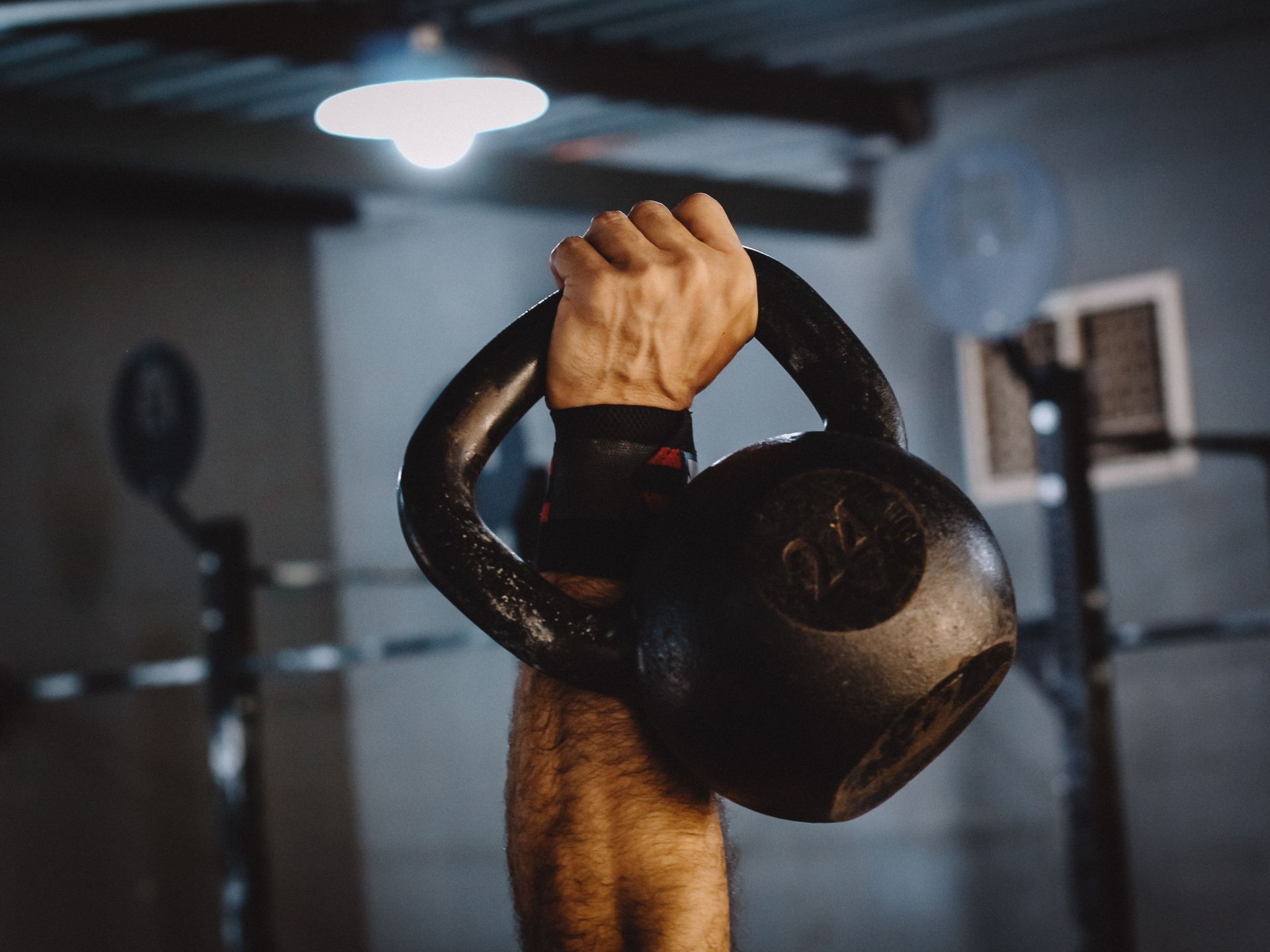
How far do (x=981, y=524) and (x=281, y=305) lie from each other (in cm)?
650

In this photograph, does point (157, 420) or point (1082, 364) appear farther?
point (1082, 364)

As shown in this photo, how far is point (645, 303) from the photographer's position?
547mm

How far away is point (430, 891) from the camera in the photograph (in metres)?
6.61

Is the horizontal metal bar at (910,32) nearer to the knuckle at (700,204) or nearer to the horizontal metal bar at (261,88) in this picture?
the horizontal metal bar at (261,88)

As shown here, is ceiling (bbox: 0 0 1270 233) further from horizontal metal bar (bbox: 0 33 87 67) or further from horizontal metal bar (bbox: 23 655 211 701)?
horizontal metal bar (bbox: 23 655 211 701)

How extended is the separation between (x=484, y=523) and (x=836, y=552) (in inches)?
5.2

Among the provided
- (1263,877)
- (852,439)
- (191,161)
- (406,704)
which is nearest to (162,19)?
(191,161)

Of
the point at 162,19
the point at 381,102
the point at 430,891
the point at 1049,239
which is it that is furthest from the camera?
the point at 430,891

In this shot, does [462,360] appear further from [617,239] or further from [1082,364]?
[617,239]

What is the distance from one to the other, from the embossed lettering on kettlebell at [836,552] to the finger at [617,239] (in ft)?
0.36

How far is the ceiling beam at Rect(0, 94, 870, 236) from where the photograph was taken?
460 centimetres

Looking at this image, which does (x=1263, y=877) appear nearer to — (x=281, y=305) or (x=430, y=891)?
(x=430, y=891)

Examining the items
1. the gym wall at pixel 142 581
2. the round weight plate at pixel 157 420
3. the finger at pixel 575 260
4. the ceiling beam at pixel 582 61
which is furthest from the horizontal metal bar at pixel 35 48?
the finger at pixel 575 260

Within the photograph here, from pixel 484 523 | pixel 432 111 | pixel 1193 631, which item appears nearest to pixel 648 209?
pixel 484 523
